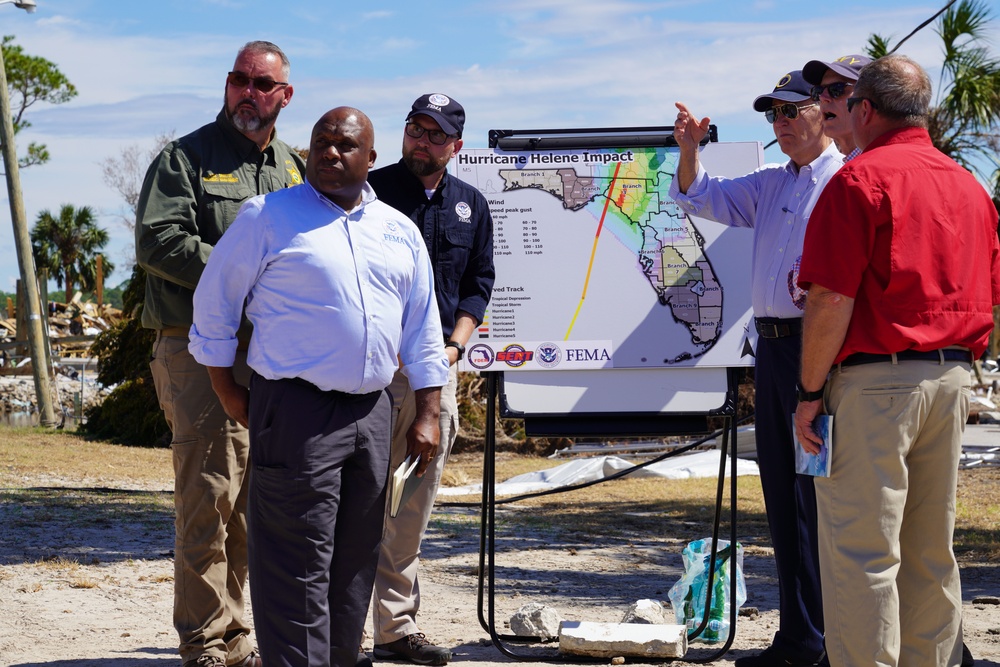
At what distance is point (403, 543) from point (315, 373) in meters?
1.56

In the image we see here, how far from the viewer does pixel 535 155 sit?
5.18 m

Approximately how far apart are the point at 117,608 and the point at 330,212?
2.89 m

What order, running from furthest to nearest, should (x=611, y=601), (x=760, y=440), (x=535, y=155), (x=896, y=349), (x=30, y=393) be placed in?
(x=30, y=393) < (x=611, y=601) < (x=535, y=155) < (x=760, y=440) < (x=896, y=349)

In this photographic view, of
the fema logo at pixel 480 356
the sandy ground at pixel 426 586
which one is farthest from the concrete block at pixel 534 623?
the fema logo at pixel 480 356

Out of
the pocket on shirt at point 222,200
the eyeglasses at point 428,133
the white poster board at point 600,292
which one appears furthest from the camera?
the white poster board at point 600,292

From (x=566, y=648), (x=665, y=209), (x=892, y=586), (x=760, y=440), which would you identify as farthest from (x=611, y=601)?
(x=892, y=586)

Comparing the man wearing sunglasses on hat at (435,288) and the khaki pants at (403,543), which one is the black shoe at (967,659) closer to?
the man wearing sunglasses on hat at (435,288)

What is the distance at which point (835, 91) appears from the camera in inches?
177

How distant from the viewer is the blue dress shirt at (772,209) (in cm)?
450

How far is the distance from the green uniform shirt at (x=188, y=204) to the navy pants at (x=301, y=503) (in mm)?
804

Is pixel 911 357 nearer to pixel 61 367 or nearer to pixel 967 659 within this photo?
pixel 967 659

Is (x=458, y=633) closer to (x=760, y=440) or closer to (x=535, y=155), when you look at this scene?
(x=760, y=440)

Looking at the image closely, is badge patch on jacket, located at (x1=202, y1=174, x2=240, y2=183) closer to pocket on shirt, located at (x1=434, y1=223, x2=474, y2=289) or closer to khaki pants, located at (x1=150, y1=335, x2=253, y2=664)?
khaki pants, located at (x1=150, y1=335, x2=253, y2=664)

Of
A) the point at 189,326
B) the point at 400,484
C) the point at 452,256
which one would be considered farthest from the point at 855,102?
the point at 189,326
